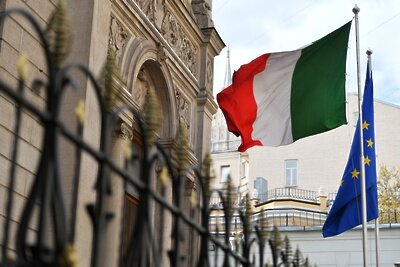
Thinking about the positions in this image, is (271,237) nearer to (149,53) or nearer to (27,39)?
(27,39)

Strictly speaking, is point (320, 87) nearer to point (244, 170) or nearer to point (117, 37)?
point (117, 37)

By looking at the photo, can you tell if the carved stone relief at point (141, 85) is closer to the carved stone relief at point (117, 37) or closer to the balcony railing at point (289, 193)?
the carved stone relief at point (117, 37)

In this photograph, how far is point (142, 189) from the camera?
12.4 feet

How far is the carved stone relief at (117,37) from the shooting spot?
11.3m

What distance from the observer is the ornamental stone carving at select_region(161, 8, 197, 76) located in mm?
13617

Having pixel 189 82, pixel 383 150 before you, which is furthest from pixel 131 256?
pixel 383 150

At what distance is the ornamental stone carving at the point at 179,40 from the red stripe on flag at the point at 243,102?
0.82 meters

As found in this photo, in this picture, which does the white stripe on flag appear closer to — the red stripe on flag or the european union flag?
the red stripe on flag

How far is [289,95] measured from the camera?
14.5m

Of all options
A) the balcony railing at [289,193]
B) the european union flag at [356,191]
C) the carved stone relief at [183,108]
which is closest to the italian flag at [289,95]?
the carved stone relief at [183,108]

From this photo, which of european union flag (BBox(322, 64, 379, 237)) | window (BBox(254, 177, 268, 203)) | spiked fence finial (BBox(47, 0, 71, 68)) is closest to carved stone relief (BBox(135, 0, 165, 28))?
european union flag (BBox(322, 64, 379, 237))

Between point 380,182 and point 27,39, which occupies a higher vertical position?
point 380,182

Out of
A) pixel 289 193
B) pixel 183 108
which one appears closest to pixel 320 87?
pixel 183 108

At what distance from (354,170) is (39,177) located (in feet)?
42.7
